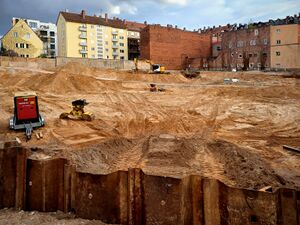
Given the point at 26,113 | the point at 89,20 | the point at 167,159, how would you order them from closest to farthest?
the point at 167,159
the point at 26,113
the point at 89,20

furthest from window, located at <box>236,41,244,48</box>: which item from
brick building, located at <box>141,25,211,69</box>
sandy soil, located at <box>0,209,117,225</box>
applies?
sandy soil, located at <box>0,209,117,225</box>

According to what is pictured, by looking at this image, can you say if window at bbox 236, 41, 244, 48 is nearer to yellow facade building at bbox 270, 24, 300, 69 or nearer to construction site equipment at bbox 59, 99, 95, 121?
yellow facade building at bbox 270, 24, 300, 69

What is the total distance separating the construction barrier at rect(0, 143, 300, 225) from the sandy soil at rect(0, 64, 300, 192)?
0.67 m

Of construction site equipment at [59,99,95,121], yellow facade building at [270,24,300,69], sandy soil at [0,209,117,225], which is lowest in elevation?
sandy soil at [0,209,117,225]

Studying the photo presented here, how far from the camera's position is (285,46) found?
63188 mm

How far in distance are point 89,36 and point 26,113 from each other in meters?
63.4

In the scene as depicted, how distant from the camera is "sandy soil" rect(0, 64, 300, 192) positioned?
8133 millimetres

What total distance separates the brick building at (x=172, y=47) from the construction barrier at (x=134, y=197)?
61673 millimetres

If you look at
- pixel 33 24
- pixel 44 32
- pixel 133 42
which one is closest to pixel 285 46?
pixel 133 42

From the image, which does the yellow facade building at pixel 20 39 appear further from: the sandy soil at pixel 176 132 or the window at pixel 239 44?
the window at pixel 239 44

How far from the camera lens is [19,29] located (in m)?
64.1

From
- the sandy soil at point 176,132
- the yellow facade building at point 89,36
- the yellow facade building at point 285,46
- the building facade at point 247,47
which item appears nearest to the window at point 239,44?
the building facade at point 247,47

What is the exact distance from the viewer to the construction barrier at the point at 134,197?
4.09m

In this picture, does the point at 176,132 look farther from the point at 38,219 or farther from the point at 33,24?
the point at 33,24
